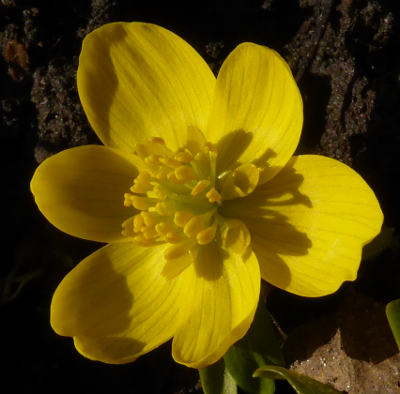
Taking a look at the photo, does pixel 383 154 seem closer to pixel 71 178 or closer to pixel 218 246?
pixel 218 246

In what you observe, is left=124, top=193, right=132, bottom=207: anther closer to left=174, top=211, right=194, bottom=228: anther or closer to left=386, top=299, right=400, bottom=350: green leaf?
left=174, top=211, right=194, bottom=228: anther

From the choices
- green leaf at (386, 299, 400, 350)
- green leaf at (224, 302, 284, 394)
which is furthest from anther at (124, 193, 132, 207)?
green leaf at (386, 299, 400, 350)

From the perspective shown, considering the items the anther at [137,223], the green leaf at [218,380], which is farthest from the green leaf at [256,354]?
the anther at [137,223]

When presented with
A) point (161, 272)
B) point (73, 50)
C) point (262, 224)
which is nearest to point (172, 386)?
point (161, 272)

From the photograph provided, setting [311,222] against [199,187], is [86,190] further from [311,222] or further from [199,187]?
[311,222]

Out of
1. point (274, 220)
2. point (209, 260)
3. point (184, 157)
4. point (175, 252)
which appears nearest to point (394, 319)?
point (274, 220)

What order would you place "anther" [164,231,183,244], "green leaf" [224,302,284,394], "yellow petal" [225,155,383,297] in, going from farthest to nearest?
"green leaf" [224,302,284,394] → "anther" [164,231,183,244] → "yellow petal" [225,155,383,297]
